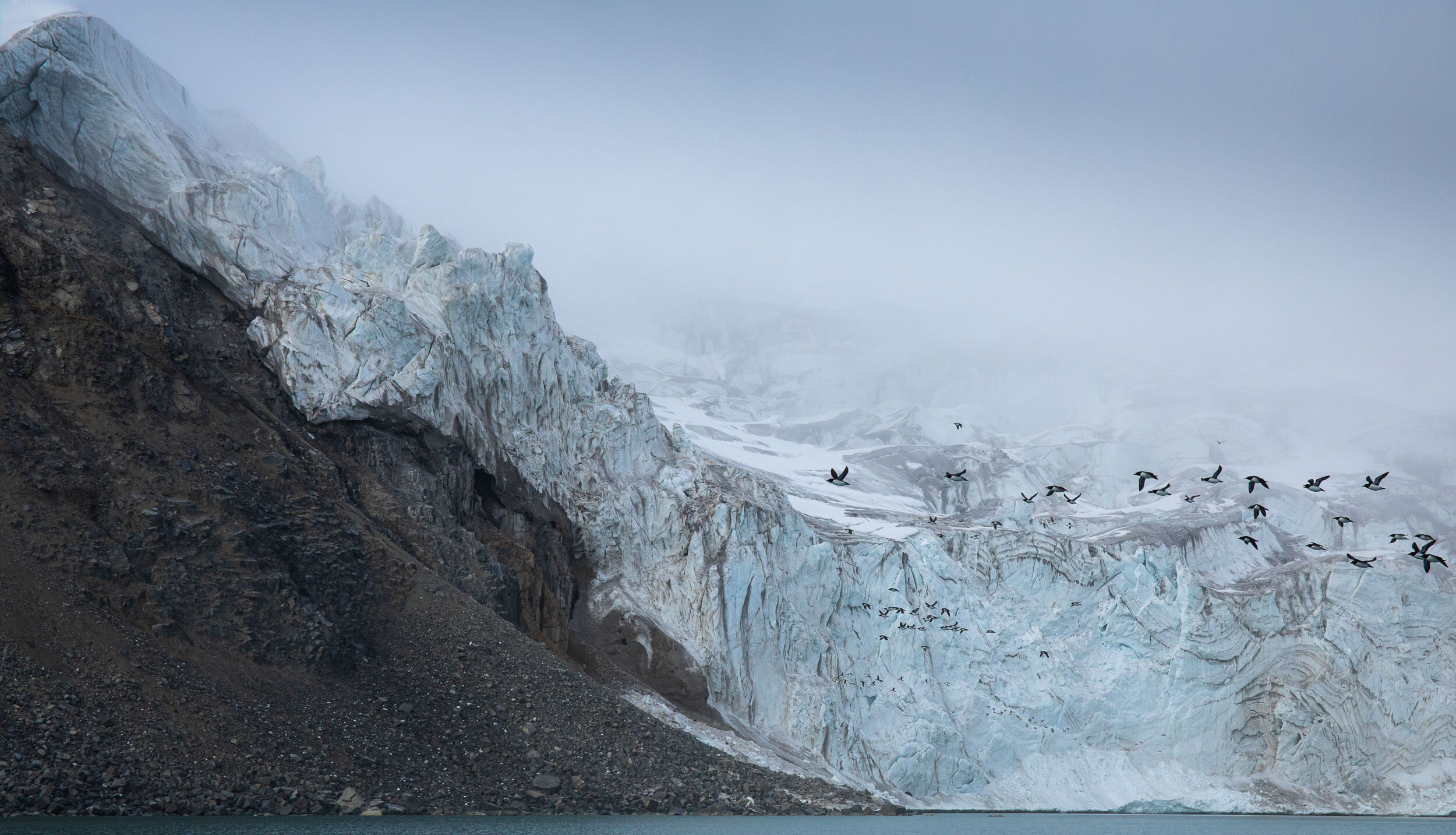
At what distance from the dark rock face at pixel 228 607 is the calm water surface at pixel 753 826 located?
64 centimetres

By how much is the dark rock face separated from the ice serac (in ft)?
12.9

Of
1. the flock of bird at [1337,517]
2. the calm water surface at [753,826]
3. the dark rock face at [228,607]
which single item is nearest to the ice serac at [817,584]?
the dark rock face at [228,607]

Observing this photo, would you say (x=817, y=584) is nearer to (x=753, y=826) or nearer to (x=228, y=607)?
(x=753, y=826)

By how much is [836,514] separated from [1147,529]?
26.6 meters

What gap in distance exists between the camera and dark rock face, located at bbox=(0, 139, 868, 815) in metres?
29.3

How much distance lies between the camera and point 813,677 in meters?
61.7

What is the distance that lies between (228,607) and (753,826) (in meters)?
21.3

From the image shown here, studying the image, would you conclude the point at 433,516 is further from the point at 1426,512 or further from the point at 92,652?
the point at 1426,512

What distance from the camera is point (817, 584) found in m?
66.1

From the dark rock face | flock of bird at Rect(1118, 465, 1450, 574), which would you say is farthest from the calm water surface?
flock of bird at Rect(1118, 465, 1450, 574)

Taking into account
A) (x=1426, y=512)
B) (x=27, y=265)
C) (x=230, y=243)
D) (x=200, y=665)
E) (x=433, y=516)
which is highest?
(x=1426, y=512)

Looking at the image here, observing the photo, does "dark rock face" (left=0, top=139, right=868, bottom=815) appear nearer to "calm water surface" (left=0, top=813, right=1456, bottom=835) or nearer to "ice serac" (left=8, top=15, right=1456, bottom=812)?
"calm water surface" (left=0, top=813, right=1456, bottom=835)

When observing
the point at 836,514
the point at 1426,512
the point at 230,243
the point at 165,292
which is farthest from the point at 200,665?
the point at 1426,512

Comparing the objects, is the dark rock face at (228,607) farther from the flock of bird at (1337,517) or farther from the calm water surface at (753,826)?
the flock of bird at (1337,517)
